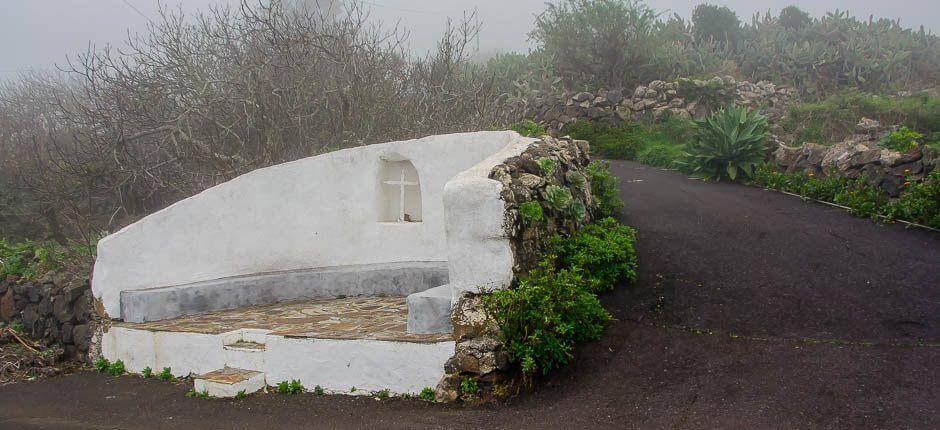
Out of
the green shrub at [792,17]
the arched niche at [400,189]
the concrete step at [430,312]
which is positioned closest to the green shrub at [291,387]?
the concrete step at [430,312]

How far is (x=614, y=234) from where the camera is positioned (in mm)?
7305

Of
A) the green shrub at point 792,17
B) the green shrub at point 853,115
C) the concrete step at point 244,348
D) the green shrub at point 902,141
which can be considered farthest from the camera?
the green shrub at point 792,17

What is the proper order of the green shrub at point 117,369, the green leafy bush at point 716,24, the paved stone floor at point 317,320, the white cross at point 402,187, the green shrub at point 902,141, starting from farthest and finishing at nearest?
the green leafy bush at point 716,24, the green shrub at point 902,141, the white cross at point 402,187, the green shrub at point 117,369, the paved stone floor at point 317,320

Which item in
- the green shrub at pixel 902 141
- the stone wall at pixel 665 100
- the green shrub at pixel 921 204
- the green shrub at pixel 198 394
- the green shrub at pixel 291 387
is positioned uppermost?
the stone wall at pixel 665 100

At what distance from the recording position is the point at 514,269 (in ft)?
17.4

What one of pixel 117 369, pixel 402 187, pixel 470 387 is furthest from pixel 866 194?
pixel 117 369

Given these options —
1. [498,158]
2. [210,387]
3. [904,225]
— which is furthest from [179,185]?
[904,225]

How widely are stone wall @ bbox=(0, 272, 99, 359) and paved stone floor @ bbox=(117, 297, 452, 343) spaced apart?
112 centimetres

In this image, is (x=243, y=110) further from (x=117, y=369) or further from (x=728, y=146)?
(x=728, y=146)

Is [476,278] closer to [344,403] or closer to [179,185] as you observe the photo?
[344,403]

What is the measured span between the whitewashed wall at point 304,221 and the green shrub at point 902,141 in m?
5.54

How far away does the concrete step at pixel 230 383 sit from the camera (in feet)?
18.8

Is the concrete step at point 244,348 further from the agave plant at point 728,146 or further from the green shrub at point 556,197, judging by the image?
the agave plant at point 728,146

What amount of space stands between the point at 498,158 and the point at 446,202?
3.63 feet
